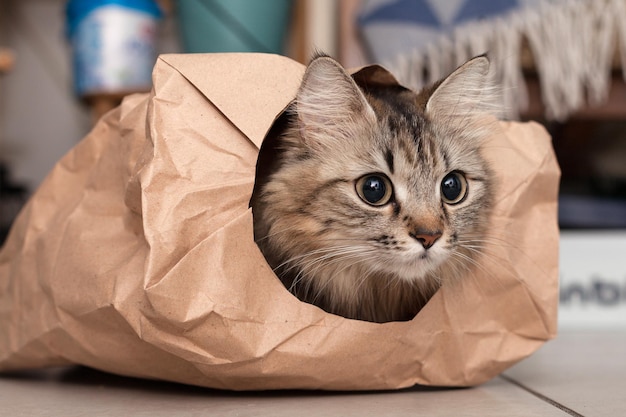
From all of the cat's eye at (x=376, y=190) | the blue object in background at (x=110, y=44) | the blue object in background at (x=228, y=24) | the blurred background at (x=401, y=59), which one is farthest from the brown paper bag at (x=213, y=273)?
the blue object in background at (x=228, y=24)

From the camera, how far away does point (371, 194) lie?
3.46 feet

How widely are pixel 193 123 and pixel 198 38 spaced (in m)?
1.42

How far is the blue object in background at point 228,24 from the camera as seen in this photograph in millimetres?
2285

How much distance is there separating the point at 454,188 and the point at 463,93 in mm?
175

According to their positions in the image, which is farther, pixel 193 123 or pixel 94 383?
pixel 94 383

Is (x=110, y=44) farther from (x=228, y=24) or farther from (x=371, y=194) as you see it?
(x=371, y=194)

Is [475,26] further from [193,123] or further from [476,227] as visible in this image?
[193,123]

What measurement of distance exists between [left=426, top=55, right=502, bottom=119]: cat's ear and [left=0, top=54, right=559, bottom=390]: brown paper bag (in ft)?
0.23

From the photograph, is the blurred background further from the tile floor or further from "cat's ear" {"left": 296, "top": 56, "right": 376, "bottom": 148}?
the tile floor

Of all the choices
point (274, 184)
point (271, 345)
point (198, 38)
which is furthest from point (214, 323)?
point (198, 38)

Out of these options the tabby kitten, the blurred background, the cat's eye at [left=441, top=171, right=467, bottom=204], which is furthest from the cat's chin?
the blurred background

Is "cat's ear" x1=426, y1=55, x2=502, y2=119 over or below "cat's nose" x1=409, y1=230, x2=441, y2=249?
over

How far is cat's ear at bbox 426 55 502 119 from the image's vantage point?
44.1 inches

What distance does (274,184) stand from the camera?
1.11m
